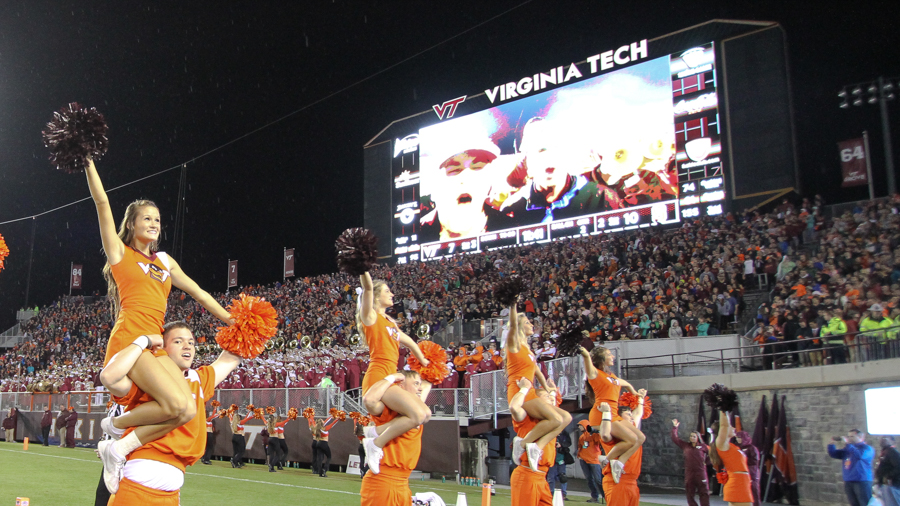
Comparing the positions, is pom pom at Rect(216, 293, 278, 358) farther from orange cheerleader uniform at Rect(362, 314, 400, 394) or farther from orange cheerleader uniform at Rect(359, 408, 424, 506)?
orange cheerleader uniform at Rect(362, 314, 400, 394)

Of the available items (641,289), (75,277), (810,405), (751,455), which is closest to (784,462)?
(810,405)

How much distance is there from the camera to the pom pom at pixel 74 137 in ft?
12.0

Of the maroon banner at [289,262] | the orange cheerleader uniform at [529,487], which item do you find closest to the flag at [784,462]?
the orange cheerleader uniform at [529,487]

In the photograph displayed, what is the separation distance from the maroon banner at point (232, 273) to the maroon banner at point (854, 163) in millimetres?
31914

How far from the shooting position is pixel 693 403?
52.1 ft

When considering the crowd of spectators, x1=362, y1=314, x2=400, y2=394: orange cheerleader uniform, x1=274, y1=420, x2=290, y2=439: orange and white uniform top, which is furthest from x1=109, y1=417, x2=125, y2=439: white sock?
x1=274, y1=420, x2=290, y2=439: orange and white uniform top

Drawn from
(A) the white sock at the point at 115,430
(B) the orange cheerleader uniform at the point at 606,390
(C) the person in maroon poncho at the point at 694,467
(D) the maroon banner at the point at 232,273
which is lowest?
(C) the person in maroon poncho at the point at 694,467

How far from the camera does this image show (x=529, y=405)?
688 centimetres

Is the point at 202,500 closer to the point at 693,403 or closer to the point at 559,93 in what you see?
the point at 693,403

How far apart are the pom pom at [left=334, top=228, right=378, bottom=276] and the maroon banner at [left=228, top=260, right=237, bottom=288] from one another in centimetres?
3961

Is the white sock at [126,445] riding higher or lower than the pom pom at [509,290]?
lower

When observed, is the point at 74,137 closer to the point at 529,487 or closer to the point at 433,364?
the point at 433,364

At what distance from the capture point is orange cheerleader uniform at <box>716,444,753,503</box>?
25.2 feet

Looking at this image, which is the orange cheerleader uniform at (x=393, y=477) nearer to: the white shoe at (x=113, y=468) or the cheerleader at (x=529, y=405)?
the cheerleader at (x=529, y=405)
